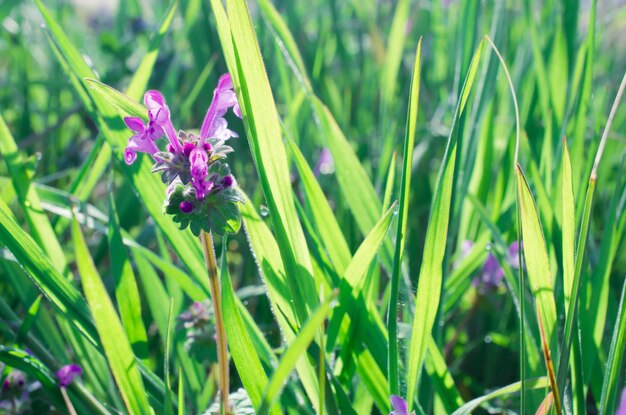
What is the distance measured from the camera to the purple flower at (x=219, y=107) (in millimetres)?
677

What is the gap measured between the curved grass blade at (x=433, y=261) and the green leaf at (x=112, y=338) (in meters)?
0.28

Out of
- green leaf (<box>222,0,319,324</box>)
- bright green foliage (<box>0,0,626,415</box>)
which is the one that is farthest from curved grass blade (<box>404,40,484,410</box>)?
green leaf (<box>222,0,319,324</box>)

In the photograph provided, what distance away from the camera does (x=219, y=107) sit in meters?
0.69

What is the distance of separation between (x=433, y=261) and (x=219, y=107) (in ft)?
0.89

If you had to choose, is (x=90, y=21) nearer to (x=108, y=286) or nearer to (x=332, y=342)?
(x=108, y=286)

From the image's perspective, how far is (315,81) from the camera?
143cm

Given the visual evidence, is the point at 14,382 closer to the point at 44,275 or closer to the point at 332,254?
the point at 44,275

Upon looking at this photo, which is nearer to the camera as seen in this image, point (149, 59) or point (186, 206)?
point (186, 206)

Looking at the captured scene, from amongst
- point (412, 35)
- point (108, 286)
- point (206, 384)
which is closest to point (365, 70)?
point (412, 35)

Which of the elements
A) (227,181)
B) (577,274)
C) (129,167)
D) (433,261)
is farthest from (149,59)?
(577,274)

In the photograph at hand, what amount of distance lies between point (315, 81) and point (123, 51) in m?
0.67

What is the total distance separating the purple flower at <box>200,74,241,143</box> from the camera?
677mm

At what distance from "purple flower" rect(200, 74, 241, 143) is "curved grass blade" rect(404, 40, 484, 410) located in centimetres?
22

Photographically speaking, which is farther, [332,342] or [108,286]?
[108,286]
